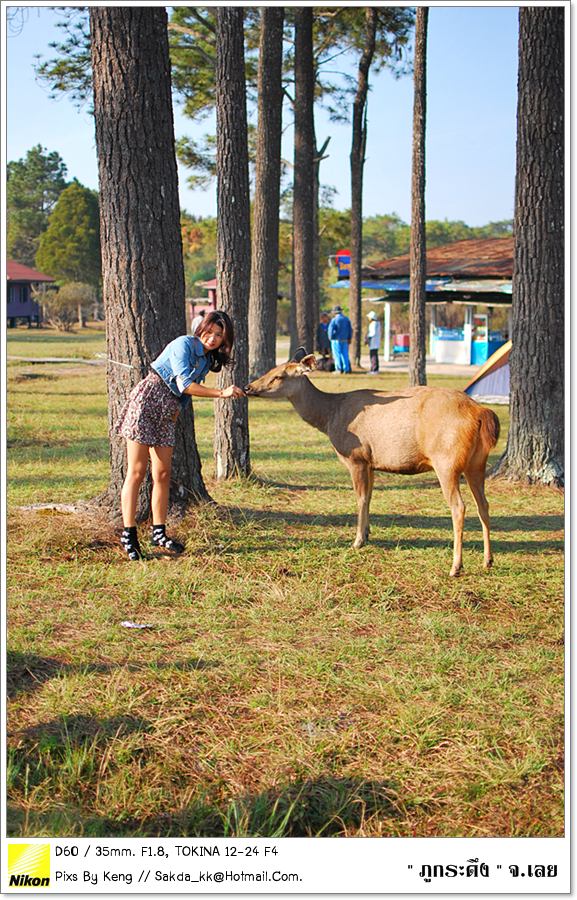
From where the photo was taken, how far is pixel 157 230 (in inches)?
299

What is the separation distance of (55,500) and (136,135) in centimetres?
340

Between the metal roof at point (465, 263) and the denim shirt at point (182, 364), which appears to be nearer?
the denim shirt at point (182, 364)

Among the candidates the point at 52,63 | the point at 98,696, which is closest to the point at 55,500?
the point at 98,696

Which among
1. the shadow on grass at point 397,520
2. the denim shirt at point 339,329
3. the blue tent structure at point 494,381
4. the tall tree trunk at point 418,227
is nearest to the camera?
the shadow on grass at point 397,520

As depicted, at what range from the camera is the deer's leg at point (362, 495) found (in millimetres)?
7781

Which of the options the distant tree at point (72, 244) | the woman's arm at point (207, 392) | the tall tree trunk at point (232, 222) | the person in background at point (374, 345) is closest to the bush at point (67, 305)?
the distant tree at point (72, 244)

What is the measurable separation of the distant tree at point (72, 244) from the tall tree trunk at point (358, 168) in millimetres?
28321

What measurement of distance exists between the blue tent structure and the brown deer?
10.9m

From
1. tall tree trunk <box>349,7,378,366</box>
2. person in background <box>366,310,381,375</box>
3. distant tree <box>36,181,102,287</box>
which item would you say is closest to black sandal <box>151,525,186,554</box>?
person in background <box>366,310,381,375</box>

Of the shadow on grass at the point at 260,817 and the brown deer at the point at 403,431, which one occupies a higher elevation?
the brown deer at the point at 403,431

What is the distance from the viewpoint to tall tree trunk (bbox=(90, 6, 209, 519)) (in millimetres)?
7398
